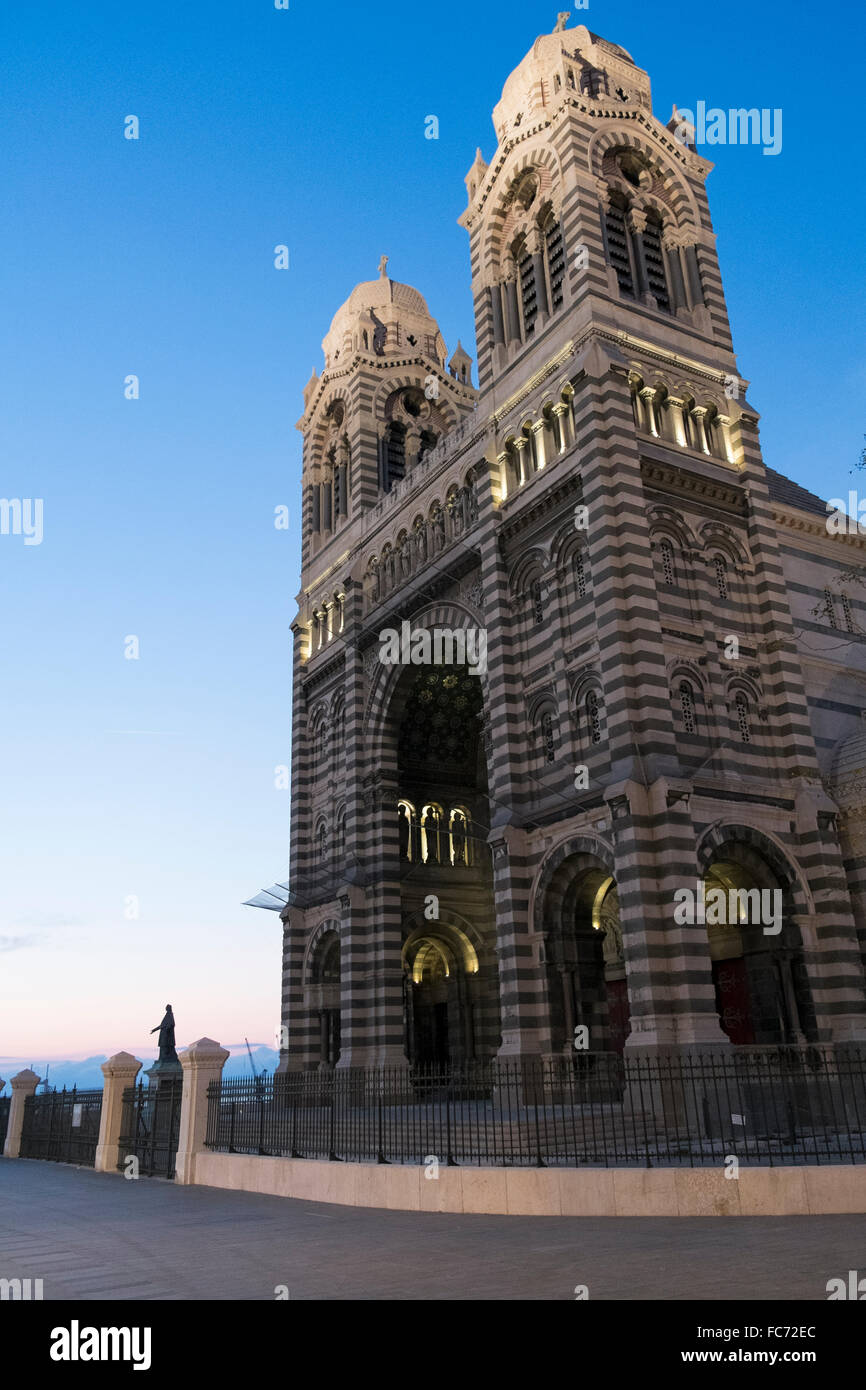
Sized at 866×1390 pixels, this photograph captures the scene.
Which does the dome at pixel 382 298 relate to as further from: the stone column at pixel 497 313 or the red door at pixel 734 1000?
the red door at pixel 734 1000

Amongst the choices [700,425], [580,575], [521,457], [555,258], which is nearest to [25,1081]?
[580,575]

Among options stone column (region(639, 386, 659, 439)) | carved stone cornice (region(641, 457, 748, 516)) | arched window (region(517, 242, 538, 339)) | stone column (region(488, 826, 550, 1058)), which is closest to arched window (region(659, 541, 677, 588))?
carved stone cornice (region(641, 457, 748, 516))

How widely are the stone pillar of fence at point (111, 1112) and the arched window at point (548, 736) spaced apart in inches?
473

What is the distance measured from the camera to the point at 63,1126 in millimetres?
24719

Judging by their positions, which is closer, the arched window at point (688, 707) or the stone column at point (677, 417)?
the arched window at point (688, 707)

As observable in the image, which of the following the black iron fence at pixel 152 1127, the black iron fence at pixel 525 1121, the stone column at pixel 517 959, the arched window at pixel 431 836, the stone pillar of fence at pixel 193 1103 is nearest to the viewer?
the black iron fence at pixel 525 1121

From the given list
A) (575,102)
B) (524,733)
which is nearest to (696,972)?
(524,733)

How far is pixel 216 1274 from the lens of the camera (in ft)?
27.7

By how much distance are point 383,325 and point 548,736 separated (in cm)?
2206

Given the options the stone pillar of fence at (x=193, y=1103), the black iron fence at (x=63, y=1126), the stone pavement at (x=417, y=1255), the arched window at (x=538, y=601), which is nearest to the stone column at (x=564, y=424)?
the arched window at (x=538, y=601)

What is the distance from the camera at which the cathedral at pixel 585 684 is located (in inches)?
837

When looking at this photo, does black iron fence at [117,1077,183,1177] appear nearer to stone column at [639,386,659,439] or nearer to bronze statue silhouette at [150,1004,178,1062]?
bronze statue silhouette at [150,1004,178,1062]

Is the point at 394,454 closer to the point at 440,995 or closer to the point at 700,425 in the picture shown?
the point at 700,425
